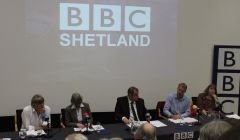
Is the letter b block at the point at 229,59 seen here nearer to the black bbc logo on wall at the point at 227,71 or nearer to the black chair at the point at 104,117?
the black bbc logo on wall at the point at 227,71

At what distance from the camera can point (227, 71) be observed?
7.58m

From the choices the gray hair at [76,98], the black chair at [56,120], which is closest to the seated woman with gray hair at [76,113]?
the gray hair at [76,98]

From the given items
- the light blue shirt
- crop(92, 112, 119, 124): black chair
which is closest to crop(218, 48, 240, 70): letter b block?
the light blue shirt

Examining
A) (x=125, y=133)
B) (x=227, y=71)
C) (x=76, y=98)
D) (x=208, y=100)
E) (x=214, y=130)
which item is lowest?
(x=125, y=133)

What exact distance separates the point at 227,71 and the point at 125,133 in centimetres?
350

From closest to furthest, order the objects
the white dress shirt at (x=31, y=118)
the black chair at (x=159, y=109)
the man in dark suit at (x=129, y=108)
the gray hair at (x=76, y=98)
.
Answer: the white dress shirt at (x=31, y=118)
the gray hair at (x=76, y=98)
the man in dark suit at (x=129, y=108)
the black chair at (x=159, y=109)

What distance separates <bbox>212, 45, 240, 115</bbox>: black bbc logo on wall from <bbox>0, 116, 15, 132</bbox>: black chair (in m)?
4.13

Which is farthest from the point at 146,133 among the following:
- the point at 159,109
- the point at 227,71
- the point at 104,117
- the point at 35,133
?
the point at 227,71

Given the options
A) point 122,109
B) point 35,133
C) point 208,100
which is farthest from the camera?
point 208,100

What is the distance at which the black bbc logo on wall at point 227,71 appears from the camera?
7.51 meters

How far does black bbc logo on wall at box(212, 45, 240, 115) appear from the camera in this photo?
24.6 ft

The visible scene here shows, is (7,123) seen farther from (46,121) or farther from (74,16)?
(74,16)

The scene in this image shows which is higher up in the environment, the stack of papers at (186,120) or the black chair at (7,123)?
the stack of papers at (186,120)

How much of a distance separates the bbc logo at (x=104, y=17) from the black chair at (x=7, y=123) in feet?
5.88
